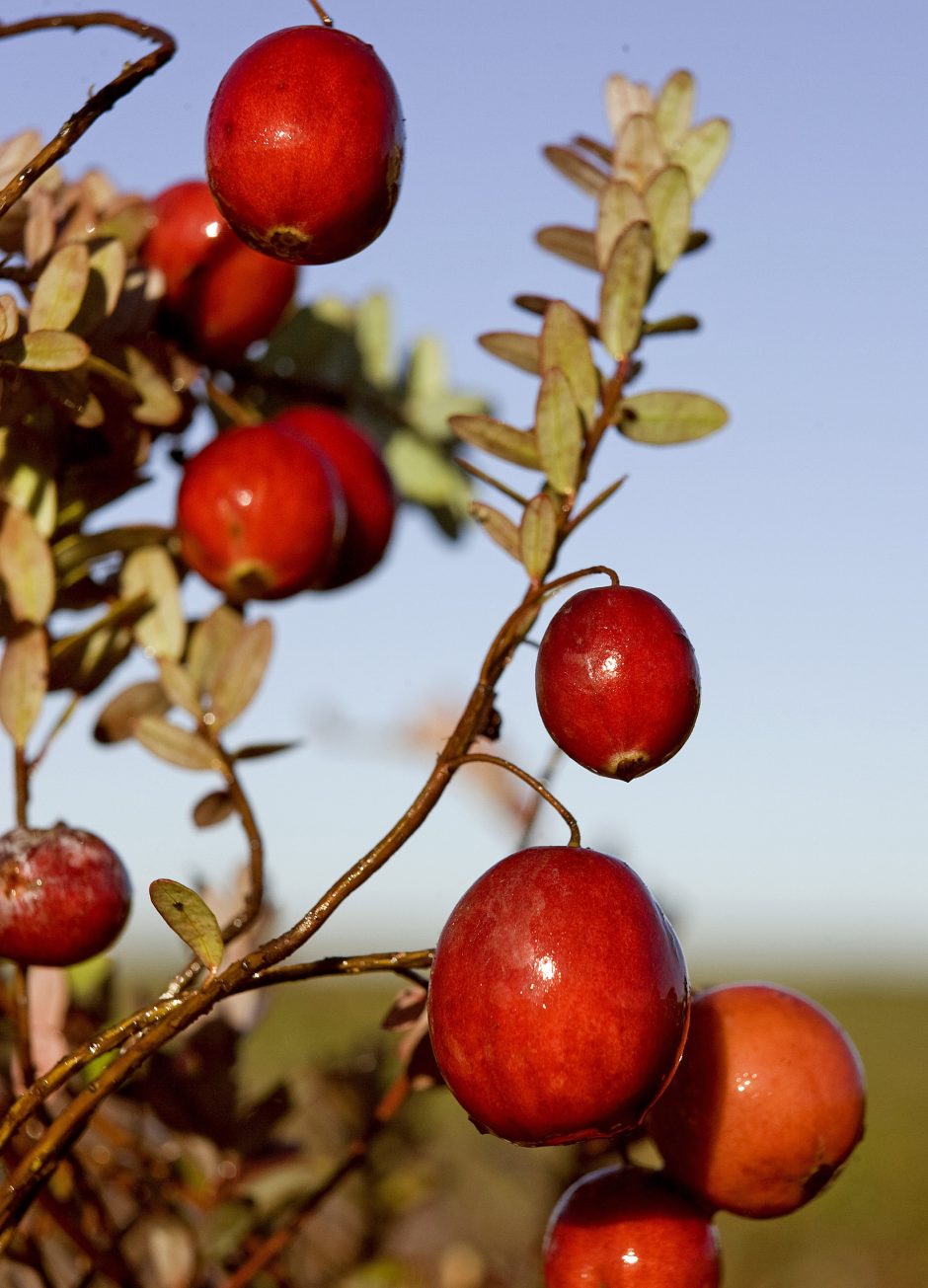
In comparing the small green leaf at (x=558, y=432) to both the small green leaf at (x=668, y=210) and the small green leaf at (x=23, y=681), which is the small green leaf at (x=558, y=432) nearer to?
the small green leaf at (x=668, y=210)

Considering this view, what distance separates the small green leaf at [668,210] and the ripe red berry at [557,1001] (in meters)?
0.59

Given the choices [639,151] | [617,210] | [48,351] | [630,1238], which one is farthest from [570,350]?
[630,1238]

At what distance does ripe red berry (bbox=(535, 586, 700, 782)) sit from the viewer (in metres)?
0.79

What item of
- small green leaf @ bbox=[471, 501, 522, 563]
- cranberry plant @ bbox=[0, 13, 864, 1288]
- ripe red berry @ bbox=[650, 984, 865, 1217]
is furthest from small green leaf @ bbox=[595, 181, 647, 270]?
ripe red berry @ bbox=[650, 984, 865, 1217]

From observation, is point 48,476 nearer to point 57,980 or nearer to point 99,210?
point 99,210

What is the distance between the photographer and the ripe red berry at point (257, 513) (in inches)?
48.2

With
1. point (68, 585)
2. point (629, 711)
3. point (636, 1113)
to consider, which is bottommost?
point (636, 1113)

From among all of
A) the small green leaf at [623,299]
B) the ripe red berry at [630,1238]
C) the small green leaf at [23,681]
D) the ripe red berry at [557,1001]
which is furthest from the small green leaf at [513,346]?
the ripe red berry at [630,1238]

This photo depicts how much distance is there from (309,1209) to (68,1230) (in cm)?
18

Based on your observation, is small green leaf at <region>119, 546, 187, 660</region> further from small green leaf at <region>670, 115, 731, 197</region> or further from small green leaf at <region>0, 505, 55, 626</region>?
small green leaf at <region>670, 115, 731, 197</region>

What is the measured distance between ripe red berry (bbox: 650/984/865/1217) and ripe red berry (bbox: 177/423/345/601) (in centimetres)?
54

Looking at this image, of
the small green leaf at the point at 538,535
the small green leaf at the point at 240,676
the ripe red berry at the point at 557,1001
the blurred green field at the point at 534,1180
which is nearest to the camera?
the ripe red berry at the point at 557,1001

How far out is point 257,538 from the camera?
47.9 inches

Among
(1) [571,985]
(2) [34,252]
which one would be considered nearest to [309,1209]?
(1) [571,985]
